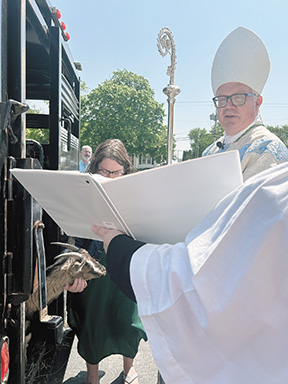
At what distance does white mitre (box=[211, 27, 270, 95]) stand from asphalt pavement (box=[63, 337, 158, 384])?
7.15ft

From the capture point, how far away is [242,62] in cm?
183

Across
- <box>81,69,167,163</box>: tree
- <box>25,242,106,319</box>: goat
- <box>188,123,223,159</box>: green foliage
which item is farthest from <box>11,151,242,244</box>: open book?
<box>188,123,223,159</box>: green foliage

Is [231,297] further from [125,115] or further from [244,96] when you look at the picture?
[125,115]

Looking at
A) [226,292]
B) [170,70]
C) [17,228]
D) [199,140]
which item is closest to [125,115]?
[170,70]

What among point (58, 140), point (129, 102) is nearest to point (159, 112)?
point (129, 102)

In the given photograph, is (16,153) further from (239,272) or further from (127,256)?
(239,272)

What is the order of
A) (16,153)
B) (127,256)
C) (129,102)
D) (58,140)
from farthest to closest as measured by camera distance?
(129,102), (58,140), (16,153), (127,256)

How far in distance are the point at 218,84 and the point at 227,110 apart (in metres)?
0.23

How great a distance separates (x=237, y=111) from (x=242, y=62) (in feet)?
1.05

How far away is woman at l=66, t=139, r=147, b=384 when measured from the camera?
2.35m

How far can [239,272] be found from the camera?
740mm

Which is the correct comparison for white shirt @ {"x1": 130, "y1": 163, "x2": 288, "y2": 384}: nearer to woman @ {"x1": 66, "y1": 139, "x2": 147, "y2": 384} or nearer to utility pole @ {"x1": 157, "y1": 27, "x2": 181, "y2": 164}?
woman @ {"x1": 66, "y1": 139, "x2": 147, "y2": 384}

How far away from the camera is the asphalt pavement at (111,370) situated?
252 centimetres

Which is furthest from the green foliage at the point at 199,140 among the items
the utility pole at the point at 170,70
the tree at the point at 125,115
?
the utility pole at the point at 170,70
